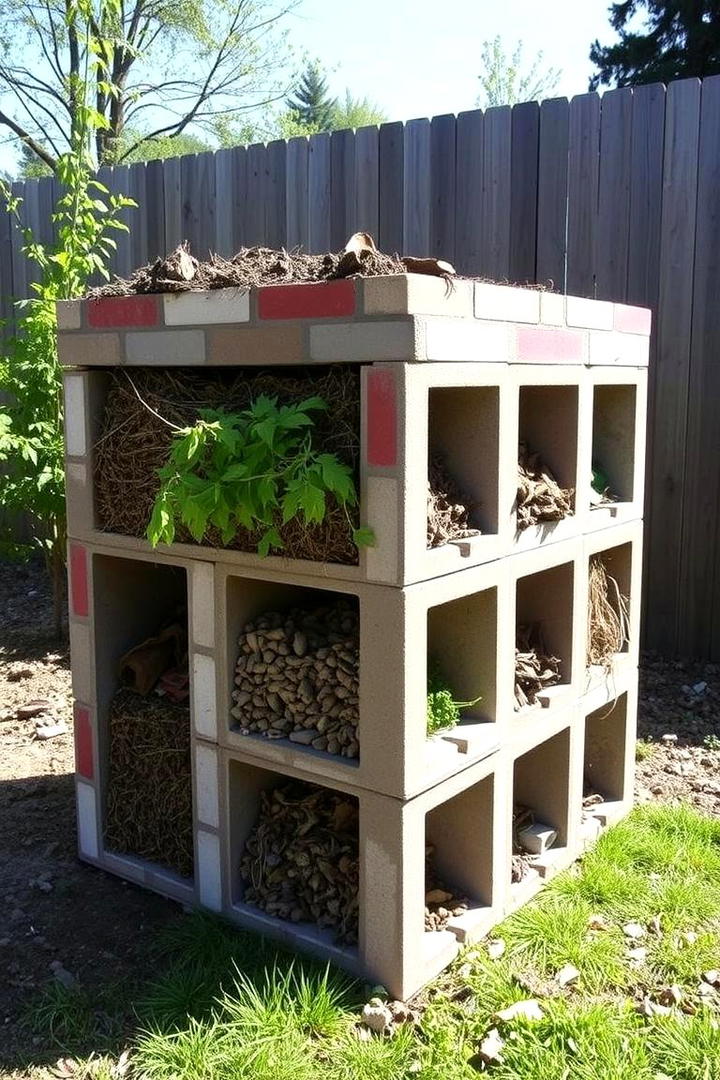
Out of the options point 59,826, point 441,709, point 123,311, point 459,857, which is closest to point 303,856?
point 459,857

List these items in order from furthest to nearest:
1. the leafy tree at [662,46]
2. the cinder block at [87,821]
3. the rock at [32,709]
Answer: the leafy tree at [662,46], the rock at [32,709], the cinder block at [87,821]

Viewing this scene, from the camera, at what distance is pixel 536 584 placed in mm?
3535

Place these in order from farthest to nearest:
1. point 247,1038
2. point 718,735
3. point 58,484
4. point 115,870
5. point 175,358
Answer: point 58,484 → point 718,735 → point 115,870 → point 175,358 → point 247,1038

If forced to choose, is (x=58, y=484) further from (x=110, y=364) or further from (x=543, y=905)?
(x=543, y=905)

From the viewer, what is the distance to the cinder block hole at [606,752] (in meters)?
3.87

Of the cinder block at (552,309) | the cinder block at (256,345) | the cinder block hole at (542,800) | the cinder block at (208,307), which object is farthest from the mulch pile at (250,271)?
the cinder block hole at (542,800)

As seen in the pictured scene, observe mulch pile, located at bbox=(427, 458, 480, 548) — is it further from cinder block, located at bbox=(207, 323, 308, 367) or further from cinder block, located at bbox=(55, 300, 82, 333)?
cinder block, located at bbox=(55, 300, 82, 333)

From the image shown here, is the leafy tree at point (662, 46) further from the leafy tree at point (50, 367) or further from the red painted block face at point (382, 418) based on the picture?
the red painted block face at point (382, 418)

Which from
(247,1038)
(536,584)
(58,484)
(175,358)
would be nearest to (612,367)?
(536,584)

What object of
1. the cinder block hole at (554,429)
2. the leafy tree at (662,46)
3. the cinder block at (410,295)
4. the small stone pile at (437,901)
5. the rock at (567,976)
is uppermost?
the leafy tree at (662,46)

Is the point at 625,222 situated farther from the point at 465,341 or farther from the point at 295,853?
the point at 295,853

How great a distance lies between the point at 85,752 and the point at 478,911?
1.38 m

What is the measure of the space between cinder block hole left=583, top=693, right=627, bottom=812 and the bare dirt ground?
0.26 m

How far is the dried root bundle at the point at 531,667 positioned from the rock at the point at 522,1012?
2.86ft
